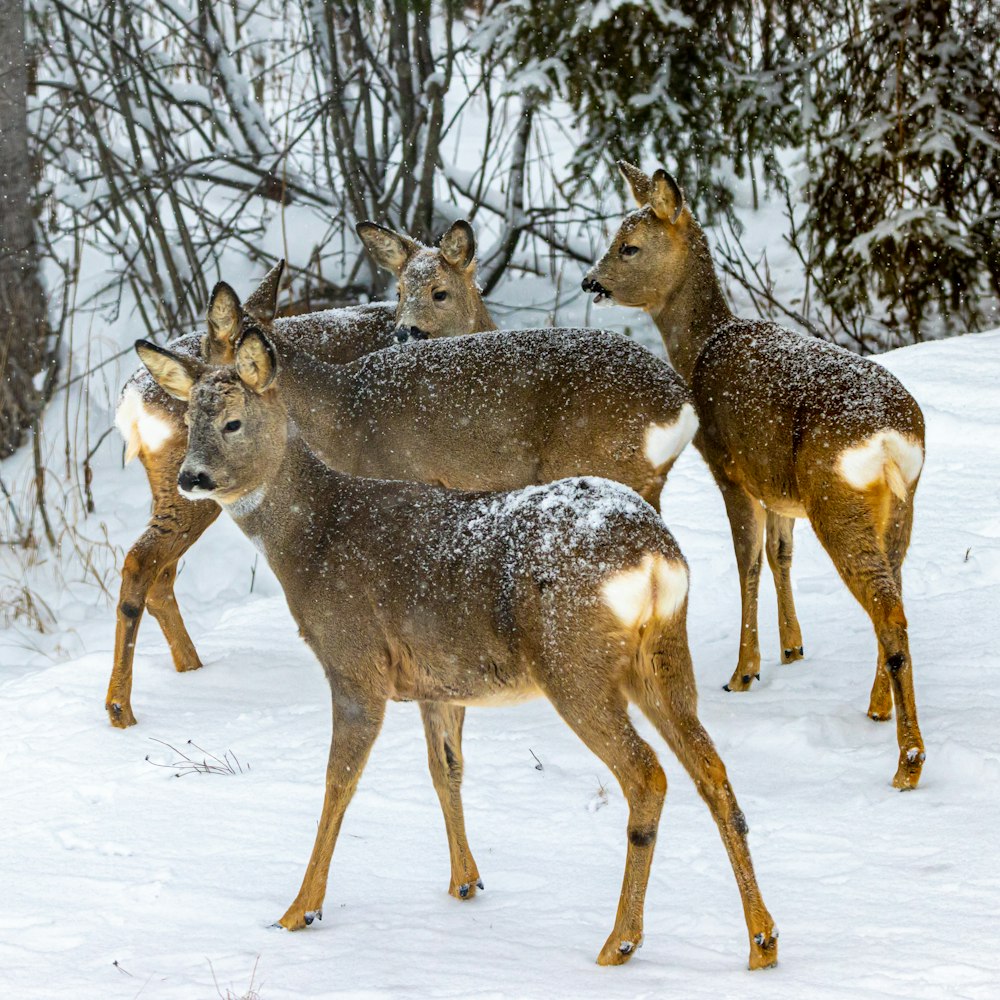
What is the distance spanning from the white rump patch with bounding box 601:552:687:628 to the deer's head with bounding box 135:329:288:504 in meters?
1.43

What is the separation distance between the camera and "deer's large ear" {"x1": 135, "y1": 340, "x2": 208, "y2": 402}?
474cm

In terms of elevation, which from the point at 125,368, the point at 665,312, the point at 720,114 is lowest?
the point at 125,368

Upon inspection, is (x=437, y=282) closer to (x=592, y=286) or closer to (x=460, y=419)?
(x=592, y=286)

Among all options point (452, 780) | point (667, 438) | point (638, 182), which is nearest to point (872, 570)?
point (667, 438)

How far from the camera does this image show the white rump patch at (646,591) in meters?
3.81

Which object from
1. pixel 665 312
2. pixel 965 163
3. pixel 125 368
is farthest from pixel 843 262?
pixel 125 368

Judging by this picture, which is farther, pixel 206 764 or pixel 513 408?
pixel 513 408

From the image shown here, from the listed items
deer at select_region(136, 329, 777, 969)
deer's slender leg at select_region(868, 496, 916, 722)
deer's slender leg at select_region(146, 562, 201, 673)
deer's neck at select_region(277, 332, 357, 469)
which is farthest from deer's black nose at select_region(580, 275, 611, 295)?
deer at select_region(136, 329, 777, 969)

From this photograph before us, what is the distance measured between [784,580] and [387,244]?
3090 mm

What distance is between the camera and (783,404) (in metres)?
5.71

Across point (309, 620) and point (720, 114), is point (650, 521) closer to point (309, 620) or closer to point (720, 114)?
point (309, 620)

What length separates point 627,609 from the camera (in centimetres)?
382

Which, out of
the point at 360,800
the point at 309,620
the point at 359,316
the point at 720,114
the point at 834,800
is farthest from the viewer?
the point at 720,114

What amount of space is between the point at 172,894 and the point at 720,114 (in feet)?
27.5
